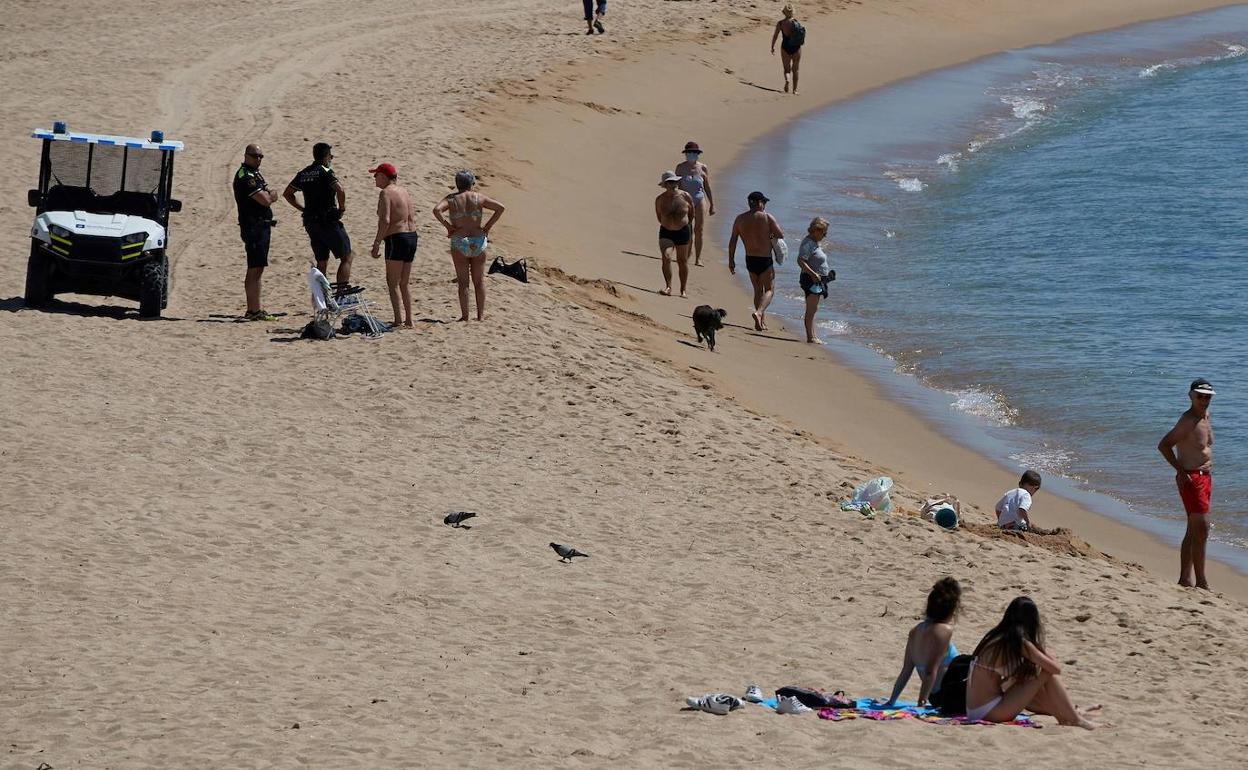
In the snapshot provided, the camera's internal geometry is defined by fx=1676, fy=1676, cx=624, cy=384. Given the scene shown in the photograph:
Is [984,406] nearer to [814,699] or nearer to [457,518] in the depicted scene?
[457,518]

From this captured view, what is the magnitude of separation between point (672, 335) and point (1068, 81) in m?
20.3

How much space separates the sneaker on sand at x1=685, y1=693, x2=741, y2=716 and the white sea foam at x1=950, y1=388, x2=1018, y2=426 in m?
7.58

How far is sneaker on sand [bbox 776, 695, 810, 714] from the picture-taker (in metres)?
7.76

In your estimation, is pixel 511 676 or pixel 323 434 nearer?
pixel 511 676

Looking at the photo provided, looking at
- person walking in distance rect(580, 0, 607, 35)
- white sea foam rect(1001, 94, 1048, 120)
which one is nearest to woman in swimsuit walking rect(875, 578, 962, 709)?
white sea foam rect(1001, 94, 1048, 120)

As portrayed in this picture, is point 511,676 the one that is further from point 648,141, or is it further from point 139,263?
point 648,141

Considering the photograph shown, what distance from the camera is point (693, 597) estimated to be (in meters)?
9.52

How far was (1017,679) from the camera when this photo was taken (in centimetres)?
774

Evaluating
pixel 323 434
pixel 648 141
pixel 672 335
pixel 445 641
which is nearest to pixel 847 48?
pixel 648 141

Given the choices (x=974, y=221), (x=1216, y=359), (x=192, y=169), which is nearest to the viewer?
(x=1216, y=359)

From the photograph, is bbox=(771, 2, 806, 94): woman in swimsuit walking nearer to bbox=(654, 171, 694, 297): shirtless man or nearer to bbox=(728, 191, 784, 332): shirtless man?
bbox=(654, 171, 694, 297): shirtless man

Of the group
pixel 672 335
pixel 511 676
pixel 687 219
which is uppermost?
pixel 687 219

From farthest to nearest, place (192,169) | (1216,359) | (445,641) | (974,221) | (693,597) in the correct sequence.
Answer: (974,221) → (192,169) → (1216,359) → (693,597) → (445,641)

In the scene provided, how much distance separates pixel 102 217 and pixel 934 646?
8994 mm
